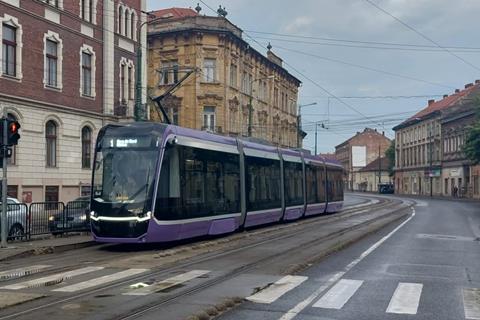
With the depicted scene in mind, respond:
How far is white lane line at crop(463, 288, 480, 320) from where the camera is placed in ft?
28.5

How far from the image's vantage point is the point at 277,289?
34.6ft

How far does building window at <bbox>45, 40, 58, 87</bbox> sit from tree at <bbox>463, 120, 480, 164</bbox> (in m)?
37.0

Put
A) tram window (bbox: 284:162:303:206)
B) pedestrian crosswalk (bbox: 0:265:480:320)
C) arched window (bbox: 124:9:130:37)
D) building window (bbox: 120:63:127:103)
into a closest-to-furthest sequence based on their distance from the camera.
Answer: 1. pedestrian crosswalk (bbox: 0:265:480:320)
2. tram window (bbox: 284:162:303:206)
3. building window (bbox: 120:63:127:103)
4. arched window (bbox: 124:9:130:37)

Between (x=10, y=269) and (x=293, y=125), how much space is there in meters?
63.3

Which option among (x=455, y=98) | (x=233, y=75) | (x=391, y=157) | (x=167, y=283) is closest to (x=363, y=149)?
(x=391, y=157)

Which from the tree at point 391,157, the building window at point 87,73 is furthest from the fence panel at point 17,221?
the tree at point 391,157

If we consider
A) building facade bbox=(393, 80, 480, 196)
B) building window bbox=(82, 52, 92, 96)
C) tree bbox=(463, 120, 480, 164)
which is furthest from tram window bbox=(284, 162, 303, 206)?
building facade bbox=(393, 80, 480, 196)

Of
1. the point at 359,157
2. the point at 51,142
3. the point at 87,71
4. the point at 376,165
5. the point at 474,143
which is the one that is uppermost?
the point at 87,71

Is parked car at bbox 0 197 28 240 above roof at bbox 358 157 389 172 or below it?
below

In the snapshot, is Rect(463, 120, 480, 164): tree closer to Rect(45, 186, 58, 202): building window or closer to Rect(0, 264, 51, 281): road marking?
Rect(45, 186, 58, 202): building window

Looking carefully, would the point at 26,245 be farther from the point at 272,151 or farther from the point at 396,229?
the point at 396,229

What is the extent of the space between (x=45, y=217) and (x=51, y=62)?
15.6 m

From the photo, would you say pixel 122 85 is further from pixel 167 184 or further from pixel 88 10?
pixel 167 184

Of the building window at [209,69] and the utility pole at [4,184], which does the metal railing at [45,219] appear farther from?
the building window at [209,69]
